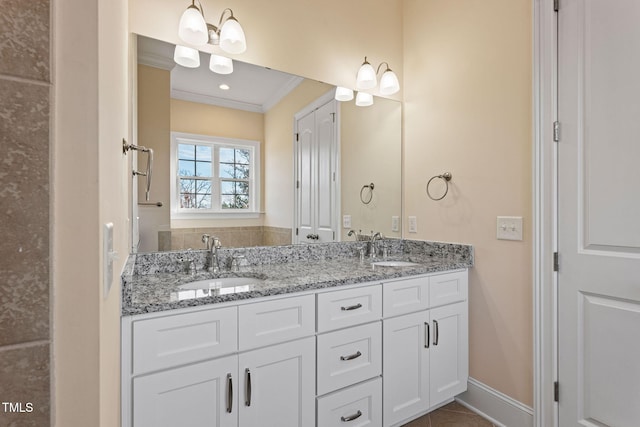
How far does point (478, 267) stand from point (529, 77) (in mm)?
1042

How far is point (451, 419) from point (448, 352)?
37 cm

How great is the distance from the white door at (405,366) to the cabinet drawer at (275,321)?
444mm

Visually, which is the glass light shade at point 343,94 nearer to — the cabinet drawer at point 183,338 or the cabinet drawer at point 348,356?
the cabinet drawer at point 348,356

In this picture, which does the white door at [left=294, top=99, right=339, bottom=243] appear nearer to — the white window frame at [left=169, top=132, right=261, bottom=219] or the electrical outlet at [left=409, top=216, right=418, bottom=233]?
the white window frame at [left=169, top=132, right=261, bottom=219]

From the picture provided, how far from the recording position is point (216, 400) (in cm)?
120

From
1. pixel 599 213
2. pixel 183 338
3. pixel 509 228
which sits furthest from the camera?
pixel 509 228

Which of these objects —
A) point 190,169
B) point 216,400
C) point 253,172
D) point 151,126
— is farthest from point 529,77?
point 216,400

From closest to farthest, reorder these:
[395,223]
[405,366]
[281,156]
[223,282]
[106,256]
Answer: [106,256], [223,282], [405,366], [281,156], [395,223]

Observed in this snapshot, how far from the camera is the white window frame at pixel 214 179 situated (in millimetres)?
1723

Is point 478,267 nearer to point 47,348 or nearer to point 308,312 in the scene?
point 308,312

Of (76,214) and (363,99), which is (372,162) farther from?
(76,214)

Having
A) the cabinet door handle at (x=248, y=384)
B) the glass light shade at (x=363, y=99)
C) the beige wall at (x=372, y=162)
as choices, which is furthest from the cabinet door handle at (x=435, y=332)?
the glass light shade at (x=363, y=99)

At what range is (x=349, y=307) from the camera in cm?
152

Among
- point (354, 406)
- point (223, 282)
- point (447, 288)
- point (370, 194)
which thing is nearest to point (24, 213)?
point (223, 282)
